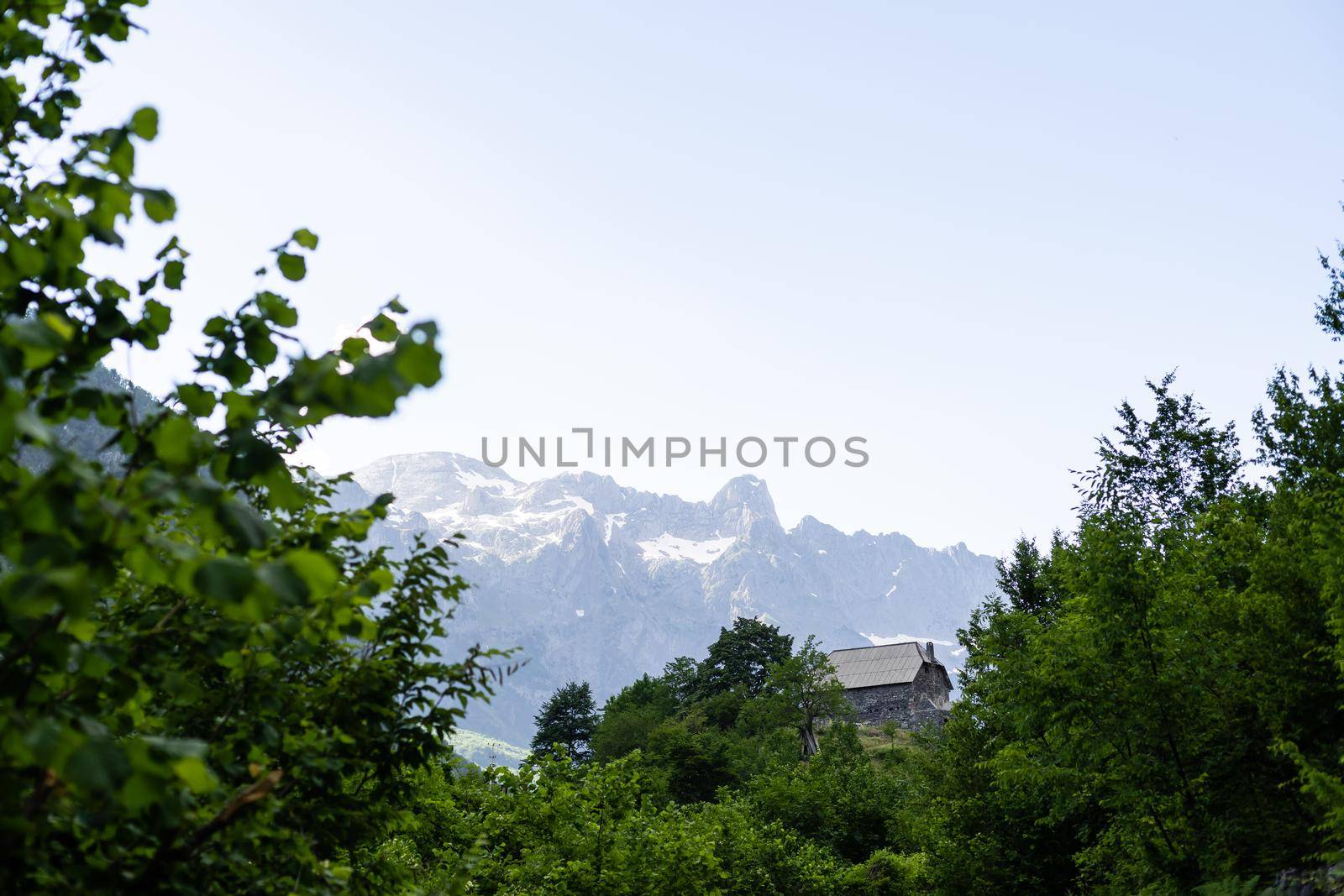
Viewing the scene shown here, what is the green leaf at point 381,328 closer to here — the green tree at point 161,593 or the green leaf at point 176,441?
the green tree at point 161,593

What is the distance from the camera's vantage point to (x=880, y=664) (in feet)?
301

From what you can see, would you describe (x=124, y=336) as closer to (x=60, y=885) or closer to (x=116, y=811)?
(x=116, y=811)

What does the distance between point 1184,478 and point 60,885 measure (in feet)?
157

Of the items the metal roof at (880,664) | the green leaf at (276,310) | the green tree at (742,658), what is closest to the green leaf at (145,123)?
the green leaf at (276,310)

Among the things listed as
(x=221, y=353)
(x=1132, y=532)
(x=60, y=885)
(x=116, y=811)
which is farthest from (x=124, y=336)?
(x=1132, y=532)

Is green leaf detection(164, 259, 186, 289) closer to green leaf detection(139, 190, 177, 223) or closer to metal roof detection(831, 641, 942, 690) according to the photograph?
green leaf detection(139, 190, 177, 223)

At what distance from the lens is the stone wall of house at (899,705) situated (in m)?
85.8

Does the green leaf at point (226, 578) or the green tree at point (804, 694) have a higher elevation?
the green tree at point (804, 694)

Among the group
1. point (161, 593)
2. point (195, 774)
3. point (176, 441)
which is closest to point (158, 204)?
point (176, 441)

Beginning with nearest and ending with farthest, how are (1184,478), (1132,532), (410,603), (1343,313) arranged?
1. (410,603)
2. (1132,532)
3. (1343,313)
4. (1184,478)

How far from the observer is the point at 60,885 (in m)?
2.94

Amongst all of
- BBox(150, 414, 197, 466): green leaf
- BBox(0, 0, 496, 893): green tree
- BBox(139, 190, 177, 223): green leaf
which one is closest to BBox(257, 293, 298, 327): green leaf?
BBox(0, 0, 496, 893): green tree

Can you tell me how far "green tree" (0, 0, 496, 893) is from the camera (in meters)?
2.13

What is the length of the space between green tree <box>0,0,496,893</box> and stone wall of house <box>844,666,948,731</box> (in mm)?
84984
